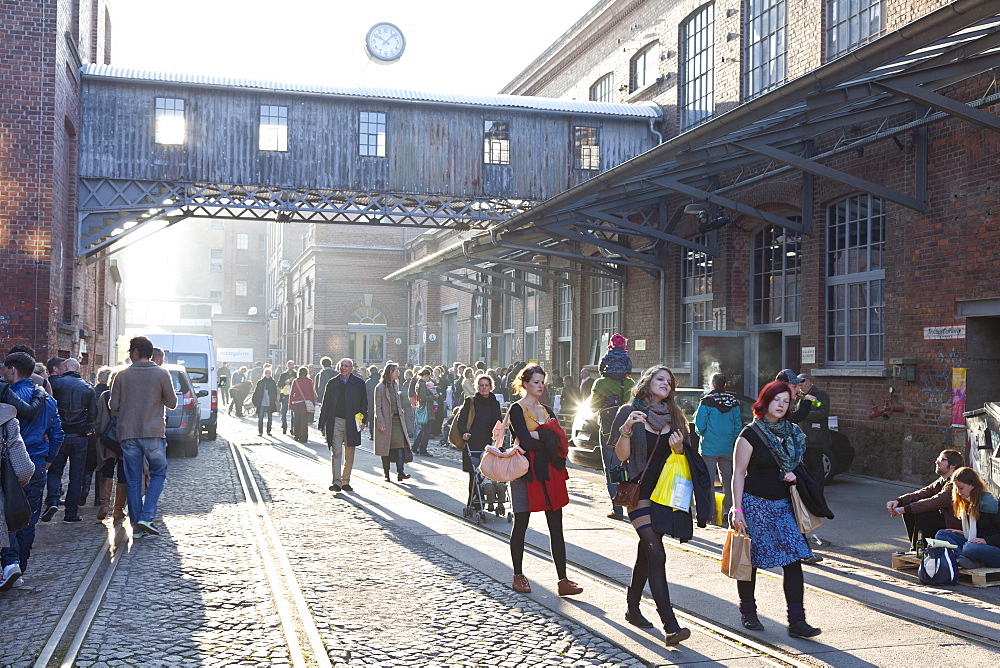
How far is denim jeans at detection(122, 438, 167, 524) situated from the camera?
970 centimetres

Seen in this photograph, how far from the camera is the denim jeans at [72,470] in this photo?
10.7 m

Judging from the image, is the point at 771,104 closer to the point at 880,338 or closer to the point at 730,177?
the point at 880,338

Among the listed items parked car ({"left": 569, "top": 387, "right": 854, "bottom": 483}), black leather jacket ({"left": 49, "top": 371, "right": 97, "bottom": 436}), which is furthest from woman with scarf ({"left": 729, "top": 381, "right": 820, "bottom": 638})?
→ parked car ({"left": 569, "top": 387, "right": 854, "bottom": 483})

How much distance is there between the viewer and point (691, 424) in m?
13.7

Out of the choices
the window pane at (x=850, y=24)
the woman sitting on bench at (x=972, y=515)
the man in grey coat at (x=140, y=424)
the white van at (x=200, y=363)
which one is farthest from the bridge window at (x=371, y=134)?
the woman sitting on bench at (x=972, y=515)

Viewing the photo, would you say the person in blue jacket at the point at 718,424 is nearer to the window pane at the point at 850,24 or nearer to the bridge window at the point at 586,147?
the window pane at the point at 850,24

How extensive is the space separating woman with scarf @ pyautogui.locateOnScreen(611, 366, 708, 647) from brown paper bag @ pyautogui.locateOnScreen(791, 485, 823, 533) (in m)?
0.54

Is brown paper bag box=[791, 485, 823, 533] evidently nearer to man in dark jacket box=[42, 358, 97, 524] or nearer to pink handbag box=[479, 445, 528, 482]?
pink handbag box=[479, 445, 528, 482]

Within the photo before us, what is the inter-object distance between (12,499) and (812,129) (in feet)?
35.8

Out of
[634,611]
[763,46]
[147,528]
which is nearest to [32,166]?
[147,528]

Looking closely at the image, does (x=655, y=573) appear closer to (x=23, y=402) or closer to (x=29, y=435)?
(x=23, y=402)

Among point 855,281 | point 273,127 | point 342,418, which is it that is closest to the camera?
point 342,418

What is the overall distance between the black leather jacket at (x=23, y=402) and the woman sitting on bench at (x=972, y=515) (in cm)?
727

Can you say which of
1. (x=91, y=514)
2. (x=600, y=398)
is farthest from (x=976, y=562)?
(x=91, y=514)
